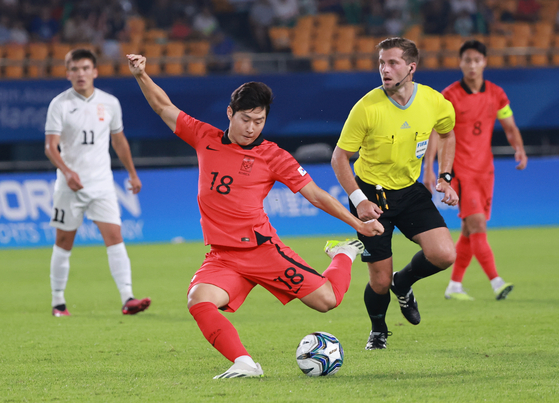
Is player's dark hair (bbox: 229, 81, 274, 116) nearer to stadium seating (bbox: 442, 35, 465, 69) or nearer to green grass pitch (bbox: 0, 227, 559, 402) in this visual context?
green grass pitch (bbox: 0, 227, 559, 402)

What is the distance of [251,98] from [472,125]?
4027 mm

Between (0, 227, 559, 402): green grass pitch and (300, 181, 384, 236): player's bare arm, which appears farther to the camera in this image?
(300, 181, 384, 236): player's bare arm

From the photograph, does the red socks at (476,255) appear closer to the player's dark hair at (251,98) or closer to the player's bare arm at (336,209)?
the player's bare arm at (336,209)

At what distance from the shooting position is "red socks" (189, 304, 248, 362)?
4234 millimetres

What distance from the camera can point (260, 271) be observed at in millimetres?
4512

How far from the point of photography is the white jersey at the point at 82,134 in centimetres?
730

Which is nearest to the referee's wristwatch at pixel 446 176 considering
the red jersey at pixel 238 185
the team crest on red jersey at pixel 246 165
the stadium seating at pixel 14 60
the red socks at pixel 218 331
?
the red jersey at pixel 238 185

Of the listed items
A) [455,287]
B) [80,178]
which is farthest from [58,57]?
[455,287]

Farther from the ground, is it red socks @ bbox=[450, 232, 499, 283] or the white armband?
the white armband

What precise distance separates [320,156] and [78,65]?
10.6 metres

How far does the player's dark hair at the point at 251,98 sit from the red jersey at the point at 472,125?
377 cm

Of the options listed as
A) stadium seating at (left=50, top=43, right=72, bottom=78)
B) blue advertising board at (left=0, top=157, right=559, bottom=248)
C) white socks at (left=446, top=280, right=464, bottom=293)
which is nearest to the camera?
white socks at (left=446, top=280, right=464, bottom=293)

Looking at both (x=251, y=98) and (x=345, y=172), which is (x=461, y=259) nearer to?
(x=345, y=172)


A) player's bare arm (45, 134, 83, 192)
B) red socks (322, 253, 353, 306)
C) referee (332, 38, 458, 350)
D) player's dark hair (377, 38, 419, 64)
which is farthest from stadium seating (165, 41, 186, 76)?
red socks (322, 253, 353, 306)
